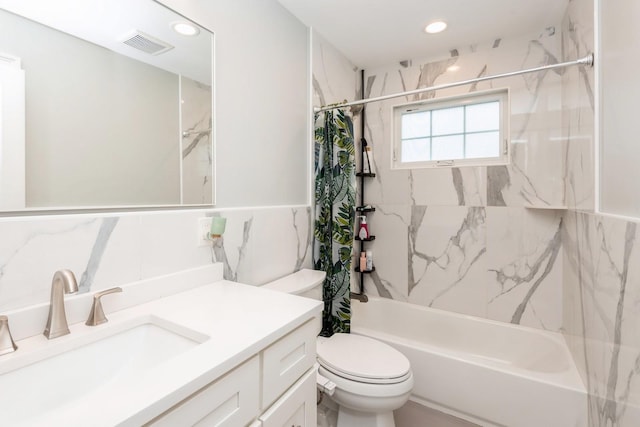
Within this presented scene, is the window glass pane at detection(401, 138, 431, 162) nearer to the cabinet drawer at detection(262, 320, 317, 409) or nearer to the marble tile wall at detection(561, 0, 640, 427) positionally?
the marble tile wall at detection(561, 0, 640, 427)

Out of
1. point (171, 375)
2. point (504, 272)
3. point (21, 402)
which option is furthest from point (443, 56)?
point (21, 402)

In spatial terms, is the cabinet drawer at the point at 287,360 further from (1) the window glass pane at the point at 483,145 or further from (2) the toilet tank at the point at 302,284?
(1) the window glass pane at the point at 483,145

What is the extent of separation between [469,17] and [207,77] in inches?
64.4

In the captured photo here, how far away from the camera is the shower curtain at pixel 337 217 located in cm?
181

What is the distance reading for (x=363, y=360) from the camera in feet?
4.71

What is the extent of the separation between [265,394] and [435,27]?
2.22 meters

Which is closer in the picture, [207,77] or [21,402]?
[21,402]

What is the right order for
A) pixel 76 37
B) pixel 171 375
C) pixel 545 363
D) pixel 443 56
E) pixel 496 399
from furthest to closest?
pixel 443 56
pixel 545 363
pixel 496 399
pixel 76 37
pixel 171 375

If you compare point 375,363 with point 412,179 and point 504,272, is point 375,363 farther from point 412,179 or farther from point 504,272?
point 412,179

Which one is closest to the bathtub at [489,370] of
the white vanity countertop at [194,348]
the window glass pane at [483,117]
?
the white vanity countertop at [194,348]

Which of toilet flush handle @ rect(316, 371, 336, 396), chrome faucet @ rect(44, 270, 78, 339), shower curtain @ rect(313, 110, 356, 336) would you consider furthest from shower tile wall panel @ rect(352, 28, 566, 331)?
chrome faucet @ rect(44, 270, 78, 339)

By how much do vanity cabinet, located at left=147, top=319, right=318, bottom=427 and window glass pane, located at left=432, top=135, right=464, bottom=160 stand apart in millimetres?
1784

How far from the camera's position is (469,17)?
69.4 inches

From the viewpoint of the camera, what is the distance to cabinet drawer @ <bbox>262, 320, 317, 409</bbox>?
0.74m
